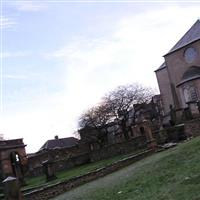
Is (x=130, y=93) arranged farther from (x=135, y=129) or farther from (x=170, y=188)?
(x=170, y=188)

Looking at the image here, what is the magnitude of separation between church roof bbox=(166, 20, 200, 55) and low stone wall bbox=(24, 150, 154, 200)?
25.6 meters

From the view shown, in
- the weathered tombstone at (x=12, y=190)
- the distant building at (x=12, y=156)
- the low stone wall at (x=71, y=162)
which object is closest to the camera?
the weathered tombstone at (x=12, y=190)

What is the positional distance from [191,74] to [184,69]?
2395mm

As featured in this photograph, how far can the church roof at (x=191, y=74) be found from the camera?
4737cm

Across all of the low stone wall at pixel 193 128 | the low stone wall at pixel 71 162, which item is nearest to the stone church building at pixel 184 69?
the low stone wall at pixel 71 162

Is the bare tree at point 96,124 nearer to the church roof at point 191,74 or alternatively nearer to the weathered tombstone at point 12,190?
the church roof at point 191,74

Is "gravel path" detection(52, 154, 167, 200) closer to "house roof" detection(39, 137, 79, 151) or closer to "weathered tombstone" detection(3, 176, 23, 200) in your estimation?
"weathered tombstone" detection(3, 176, 23, 200)

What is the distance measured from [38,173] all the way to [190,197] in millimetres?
35896

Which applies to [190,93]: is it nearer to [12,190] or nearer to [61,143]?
[61,143]

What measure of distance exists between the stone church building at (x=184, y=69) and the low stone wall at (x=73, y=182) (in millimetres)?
21836

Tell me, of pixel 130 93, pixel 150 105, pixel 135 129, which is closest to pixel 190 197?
pixel 135 129

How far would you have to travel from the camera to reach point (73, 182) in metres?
22.2

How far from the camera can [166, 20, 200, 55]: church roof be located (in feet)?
162

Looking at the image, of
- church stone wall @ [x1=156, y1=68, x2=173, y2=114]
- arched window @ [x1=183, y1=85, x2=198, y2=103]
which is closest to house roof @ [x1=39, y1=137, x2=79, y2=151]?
church stone wall @ [x1=156, y1=68, x2=173, y2=114]
